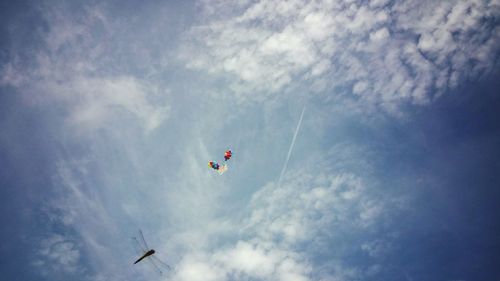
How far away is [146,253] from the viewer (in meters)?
30.6

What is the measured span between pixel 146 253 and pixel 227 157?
46.3 feet

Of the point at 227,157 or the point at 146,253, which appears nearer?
the point at 227,157

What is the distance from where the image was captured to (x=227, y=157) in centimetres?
2681
